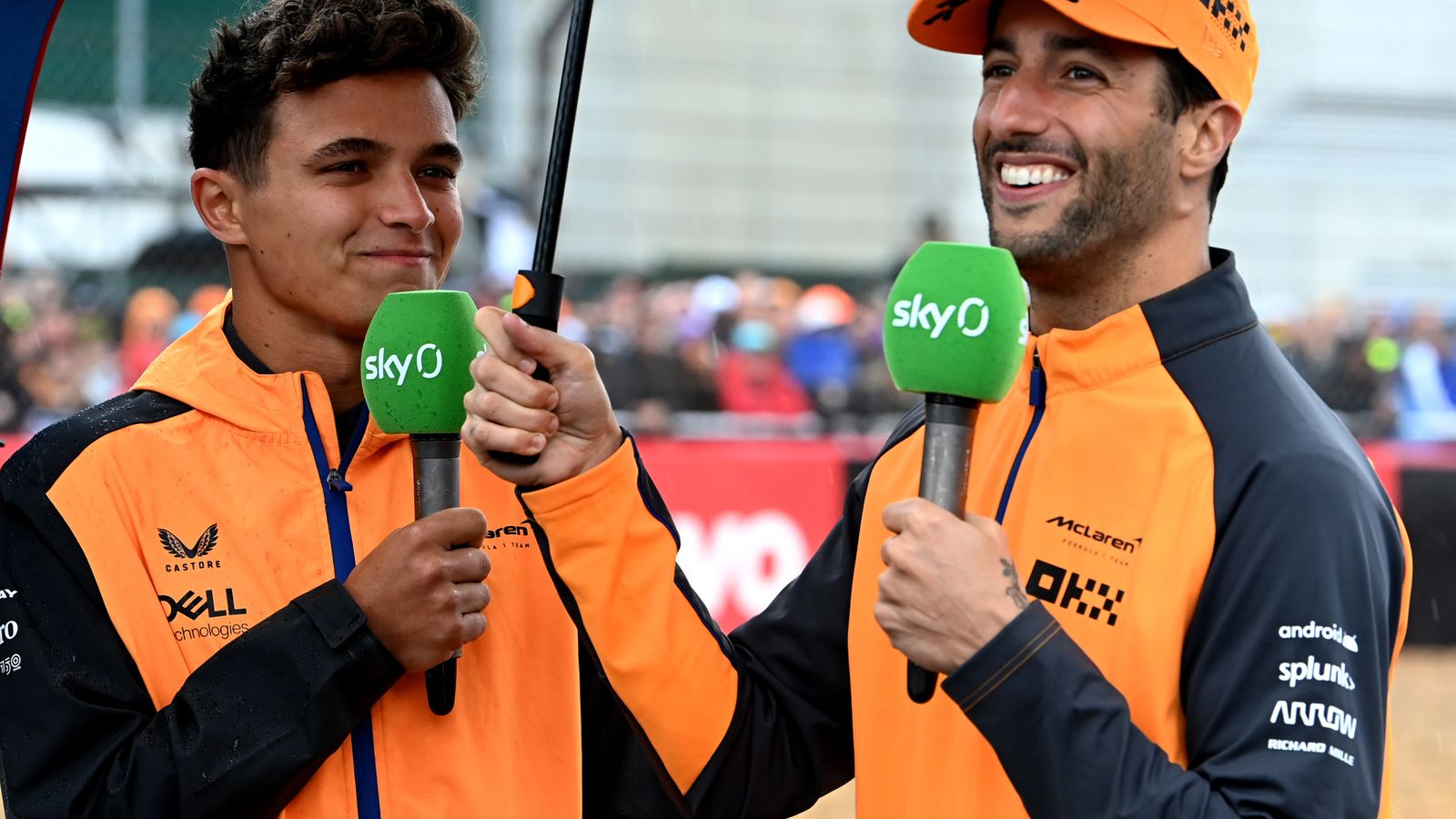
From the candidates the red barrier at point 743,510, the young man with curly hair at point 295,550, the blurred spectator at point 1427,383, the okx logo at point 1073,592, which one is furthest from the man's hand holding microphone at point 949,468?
the blurred spectator at point 1427,383

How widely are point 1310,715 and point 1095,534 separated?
39 centimetres

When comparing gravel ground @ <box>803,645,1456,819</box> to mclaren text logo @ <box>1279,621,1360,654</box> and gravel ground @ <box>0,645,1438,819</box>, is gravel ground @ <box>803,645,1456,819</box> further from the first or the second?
mclaren text logo @ <box>1279,621,1360,654</box>

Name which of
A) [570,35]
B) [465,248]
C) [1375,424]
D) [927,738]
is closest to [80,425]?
[570,35]

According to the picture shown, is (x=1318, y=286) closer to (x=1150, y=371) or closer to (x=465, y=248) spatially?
(x=465, y=248)

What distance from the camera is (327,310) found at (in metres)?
2.78

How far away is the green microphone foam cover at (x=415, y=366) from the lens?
2.42 metres

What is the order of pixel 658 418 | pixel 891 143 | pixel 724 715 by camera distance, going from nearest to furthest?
pixel 724 715, pixel 658 418, pixel 891 143

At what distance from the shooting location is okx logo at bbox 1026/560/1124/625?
2307 millimetres

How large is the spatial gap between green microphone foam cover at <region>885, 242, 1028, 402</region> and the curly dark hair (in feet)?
3.61

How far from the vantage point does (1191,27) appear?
8.25 feet

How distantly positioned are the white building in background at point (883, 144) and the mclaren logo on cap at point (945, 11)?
14079mm

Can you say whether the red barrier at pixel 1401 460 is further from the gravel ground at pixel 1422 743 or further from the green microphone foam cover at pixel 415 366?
the green microphone foam cover at pixel 415 366

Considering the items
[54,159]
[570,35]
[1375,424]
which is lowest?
[1375,424]

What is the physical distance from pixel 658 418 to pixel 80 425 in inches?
321
